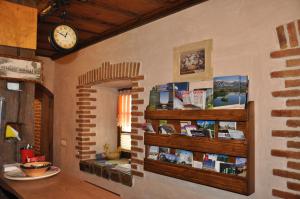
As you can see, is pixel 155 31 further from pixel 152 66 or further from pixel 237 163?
pixel 237 163

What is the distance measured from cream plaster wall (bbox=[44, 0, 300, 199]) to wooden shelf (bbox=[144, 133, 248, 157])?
14cm

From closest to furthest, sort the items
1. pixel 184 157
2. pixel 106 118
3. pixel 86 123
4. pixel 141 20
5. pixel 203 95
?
pixel 203 95, pixel 184 157, pixel 141 20, pixel 86 123, pixel 106 118

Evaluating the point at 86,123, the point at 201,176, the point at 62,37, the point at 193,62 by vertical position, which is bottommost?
the point at 201,176

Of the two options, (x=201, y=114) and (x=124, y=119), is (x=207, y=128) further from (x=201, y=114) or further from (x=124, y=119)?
(x=124, y=119)

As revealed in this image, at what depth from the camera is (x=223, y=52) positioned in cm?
222

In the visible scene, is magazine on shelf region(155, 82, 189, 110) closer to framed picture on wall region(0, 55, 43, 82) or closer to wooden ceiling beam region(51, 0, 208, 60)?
wooden ceiling beam region(51, 0, 208, 60)

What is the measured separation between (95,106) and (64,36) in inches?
64.9

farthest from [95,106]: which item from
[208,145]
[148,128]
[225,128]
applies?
[225,128]

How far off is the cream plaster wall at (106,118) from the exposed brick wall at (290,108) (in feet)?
9.38

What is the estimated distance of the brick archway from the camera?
303 centimetres

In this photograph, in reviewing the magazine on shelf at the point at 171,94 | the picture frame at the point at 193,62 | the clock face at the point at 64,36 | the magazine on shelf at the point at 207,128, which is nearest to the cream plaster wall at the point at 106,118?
the clock face at the point at 64,36

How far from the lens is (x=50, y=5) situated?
8.52ft

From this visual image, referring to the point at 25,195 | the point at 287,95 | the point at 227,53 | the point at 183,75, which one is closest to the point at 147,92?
the point at 183,75

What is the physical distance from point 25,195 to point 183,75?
1675 millimetres
